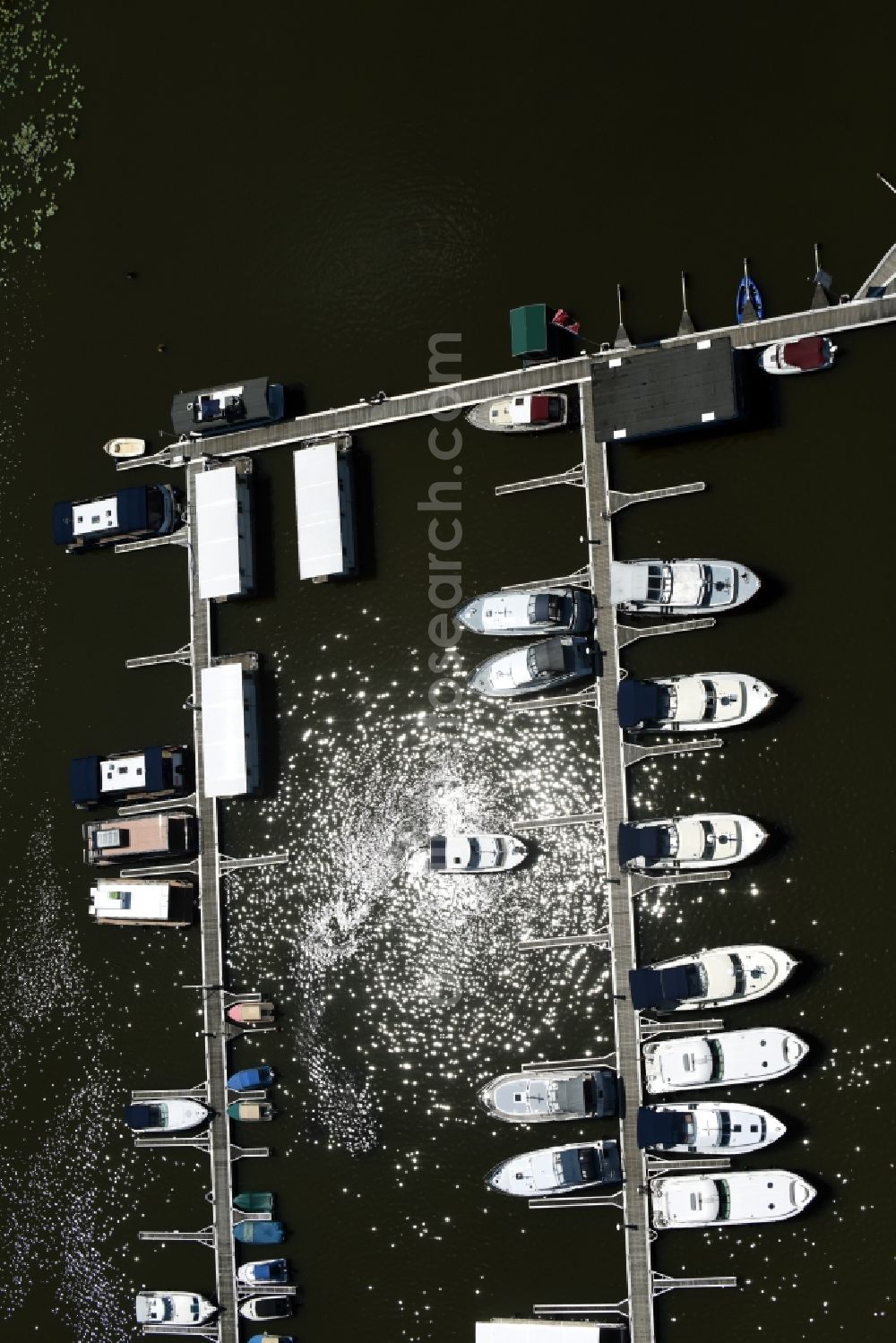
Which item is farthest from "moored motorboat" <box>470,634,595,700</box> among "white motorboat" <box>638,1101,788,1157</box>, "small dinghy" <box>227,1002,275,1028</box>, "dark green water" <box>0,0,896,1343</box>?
"white motorboat" <box>638,1101,788,1157</box>

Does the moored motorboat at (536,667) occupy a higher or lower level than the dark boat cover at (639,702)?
higher

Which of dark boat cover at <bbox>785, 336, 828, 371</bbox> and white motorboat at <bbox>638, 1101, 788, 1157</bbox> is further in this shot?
dark boat cover at <bbox>785, 336, 828, 371</bbox>

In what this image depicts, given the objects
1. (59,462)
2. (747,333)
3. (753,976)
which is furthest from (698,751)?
(59,462)

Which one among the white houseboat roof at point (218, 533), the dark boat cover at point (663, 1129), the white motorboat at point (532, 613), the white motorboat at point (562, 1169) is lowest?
the white motorboat at point (562, 1169)

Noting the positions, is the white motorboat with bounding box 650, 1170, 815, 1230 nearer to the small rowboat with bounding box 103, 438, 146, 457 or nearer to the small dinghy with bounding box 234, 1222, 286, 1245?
the small dinghy with bounding box 234, 1222, 286, 1245

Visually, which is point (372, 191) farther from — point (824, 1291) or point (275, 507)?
point (824, 1291)

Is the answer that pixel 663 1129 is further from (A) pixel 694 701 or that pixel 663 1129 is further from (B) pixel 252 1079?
(B) pixel 252 1079

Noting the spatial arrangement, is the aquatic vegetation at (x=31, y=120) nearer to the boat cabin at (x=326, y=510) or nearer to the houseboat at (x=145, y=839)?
the boat cabin at (x=326, y=510)

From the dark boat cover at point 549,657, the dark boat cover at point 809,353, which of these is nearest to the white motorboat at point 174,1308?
the dark boat cover at point 549,657
